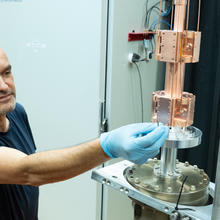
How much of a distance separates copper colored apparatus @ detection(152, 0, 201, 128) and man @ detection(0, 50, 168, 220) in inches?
1.5

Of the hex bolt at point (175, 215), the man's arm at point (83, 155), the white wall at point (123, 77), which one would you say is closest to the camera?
the hex bolt at point (175, 215)

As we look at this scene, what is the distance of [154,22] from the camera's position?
1.98 m

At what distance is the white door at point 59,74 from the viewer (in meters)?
1.80

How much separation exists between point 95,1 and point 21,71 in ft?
2.14

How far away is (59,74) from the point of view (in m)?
1.94

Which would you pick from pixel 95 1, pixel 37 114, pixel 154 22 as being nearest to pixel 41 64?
pixel 37 114

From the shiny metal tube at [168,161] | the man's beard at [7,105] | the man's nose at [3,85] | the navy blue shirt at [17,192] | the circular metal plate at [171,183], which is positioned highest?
the man's nose at [3,85]

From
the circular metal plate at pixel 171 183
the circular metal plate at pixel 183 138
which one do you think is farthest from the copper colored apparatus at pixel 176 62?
the circular metal plate at pixel 171 183

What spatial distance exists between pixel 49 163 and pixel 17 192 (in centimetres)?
43

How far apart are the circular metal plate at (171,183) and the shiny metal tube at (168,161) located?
15mm

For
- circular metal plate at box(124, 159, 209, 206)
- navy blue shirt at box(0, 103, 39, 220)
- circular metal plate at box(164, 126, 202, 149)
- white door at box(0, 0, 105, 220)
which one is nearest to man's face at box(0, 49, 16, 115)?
navy blue shirt at box(0, 103, 39, 220)

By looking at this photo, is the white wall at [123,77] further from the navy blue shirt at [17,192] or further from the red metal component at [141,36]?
the navy blue shirt at [17,192]

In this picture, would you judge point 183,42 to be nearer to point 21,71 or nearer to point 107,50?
point 107,50

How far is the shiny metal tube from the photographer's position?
0.88 metres
